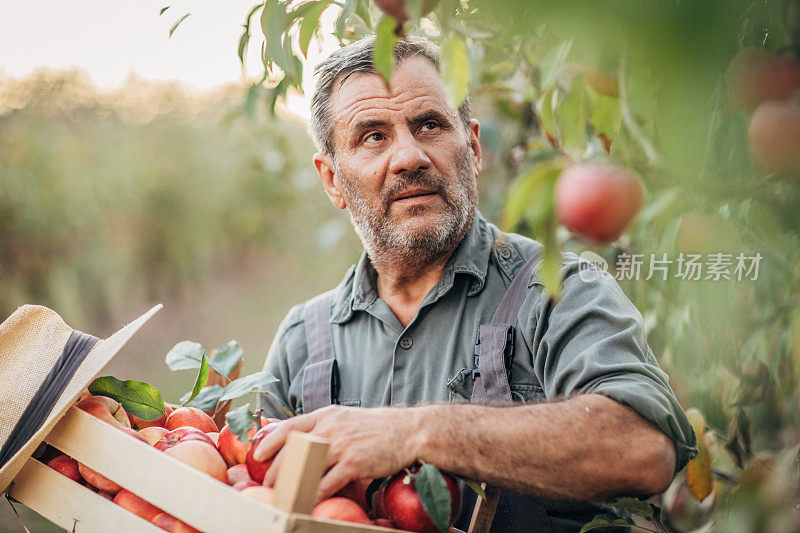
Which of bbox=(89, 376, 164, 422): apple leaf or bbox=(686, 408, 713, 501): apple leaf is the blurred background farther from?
bbox=(89, 376, 164, 422): apple leaf

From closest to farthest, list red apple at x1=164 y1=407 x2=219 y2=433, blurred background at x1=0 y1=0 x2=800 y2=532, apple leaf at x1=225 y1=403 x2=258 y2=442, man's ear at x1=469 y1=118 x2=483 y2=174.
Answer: blurred background at x1=0 y1=0 x2=800 y2=532, apple leaf at x1=225 y1=403 x2=258 y2=442, red apple at x1=164 y1=407 x2=219 y2=433, man's ear at x1=469 y1=118 x2=483 y2=174

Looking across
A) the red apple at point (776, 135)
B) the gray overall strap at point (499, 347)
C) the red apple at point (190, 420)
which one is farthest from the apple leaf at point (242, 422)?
the red apple at point (776, 135)

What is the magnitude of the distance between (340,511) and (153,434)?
43 cm

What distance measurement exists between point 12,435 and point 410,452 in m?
0.61

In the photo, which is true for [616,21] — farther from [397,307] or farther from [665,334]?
[665,334]

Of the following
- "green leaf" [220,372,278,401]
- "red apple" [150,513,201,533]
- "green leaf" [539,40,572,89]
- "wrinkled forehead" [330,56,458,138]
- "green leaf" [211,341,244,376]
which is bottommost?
"red apple" [150,513,201,533]

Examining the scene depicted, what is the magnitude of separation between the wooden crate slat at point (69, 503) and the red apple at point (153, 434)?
0.15 m

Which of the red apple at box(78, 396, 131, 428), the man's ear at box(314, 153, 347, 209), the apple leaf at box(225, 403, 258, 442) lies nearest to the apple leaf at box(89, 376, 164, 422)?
the red apple at box(78, 396, 131, 428)

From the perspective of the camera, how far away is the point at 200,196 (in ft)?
19.7

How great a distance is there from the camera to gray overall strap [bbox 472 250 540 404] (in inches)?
56.9

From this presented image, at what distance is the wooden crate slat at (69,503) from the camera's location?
3.19ft

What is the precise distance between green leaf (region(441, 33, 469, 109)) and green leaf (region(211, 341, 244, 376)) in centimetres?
95

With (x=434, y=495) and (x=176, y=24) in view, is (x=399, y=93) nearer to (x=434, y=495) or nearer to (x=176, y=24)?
(x=176, y=24)

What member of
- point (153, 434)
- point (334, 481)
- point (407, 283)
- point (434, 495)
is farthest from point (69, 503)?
point (407, 283)
